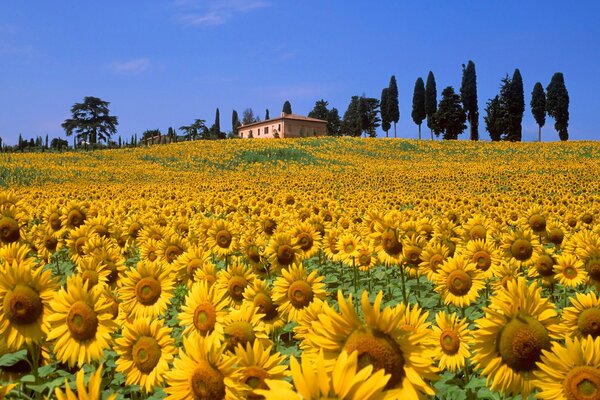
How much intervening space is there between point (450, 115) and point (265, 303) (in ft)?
261

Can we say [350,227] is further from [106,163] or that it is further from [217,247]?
[106,163]

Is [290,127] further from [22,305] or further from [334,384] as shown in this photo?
[334,384]

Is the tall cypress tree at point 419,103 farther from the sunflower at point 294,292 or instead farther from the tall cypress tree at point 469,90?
the sunflower at point 294,292

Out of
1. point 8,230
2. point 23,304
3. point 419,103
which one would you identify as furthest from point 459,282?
point 419,103

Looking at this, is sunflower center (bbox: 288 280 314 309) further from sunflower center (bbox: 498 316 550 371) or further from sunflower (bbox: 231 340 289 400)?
sunflower center (bbox: 498 316 550 371)

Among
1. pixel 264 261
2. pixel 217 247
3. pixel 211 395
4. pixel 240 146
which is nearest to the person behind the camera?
pixel 211 395

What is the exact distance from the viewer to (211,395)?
2.22 metres

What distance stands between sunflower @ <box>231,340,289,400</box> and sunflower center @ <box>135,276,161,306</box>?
6.70 feet

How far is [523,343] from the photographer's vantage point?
2.64m

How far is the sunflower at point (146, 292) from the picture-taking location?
422 centimetres

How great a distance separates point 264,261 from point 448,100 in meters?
78.4

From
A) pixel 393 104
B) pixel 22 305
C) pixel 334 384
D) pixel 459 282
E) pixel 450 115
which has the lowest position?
pixel 459 282

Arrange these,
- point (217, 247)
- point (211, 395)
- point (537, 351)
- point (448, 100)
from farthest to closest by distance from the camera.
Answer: point (448, 100), point (217, 247), point (537, 351), point (211, 395)

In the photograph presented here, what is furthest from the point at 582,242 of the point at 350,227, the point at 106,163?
the point at 106,163
